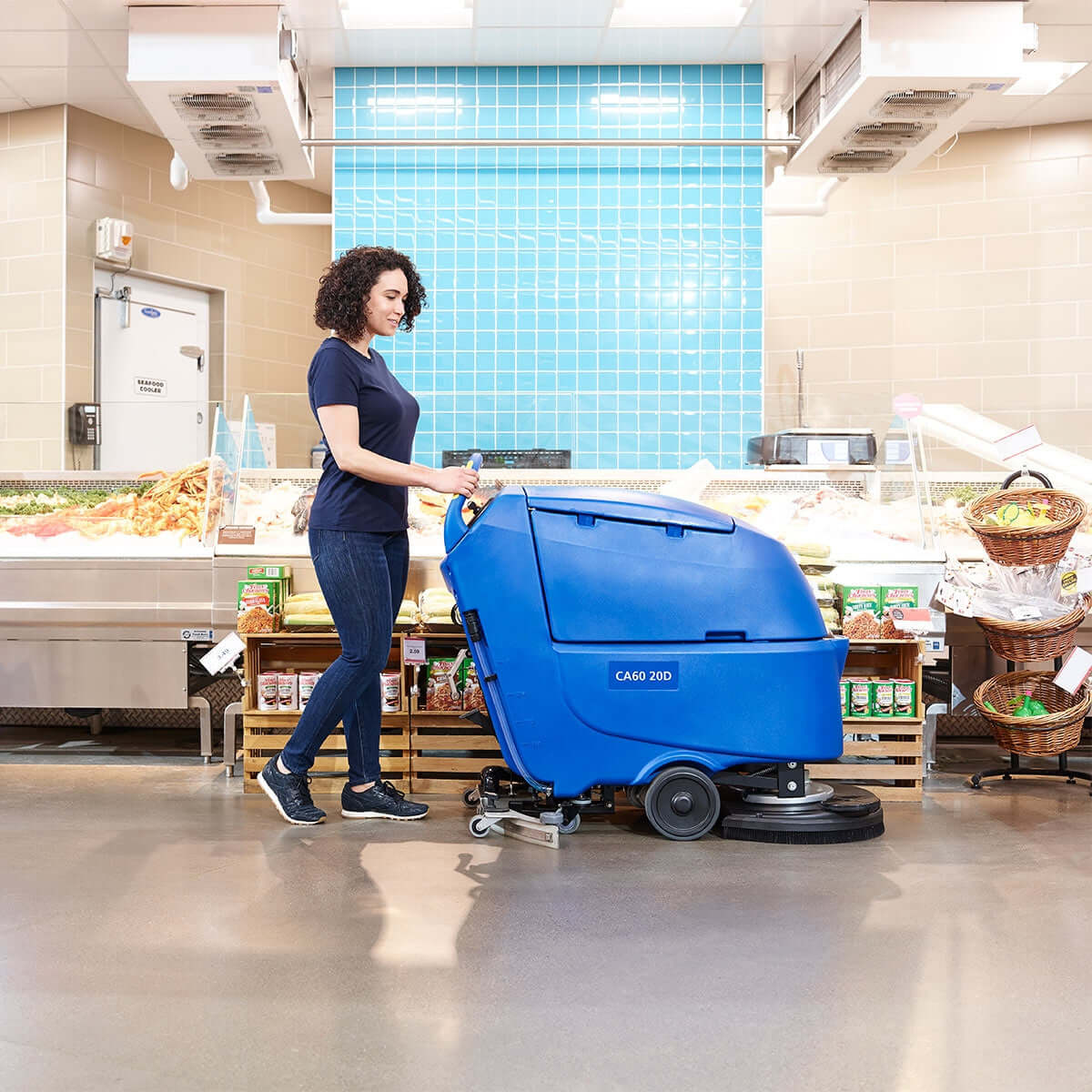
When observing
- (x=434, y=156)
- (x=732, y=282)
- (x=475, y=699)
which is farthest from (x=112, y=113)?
(x=475, y=699)

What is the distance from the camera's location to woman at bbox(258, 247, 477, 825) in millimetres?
3191

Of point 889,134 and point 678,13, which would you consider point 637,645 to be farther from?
point 678,13

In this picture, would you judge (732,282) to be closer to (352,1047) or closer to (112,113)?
(112,113)

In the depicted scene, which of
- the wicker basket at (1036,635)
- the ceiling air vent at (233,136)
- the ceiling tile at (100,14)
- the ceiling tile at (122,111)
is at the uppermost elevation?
the ceiling tile at (122,111)

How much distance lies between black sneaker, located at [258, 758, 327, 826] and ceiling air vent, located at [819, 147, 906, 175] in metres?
4.01

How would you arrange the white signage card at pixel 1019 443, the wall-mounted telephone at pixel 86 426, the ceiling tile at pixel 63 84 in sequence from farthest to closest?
the ceiling tile at pixel 63 84 < the wall-mounted telephone at pixel 86 426 < the white signage card at pixel 1019 443

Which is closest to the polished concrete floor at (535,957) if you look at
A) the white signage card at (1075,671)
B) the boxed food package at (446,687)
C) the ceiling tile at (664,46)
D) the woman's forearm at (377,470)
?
the boxed food package at (446,687)

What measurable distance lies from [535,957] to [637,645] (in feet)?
3.36

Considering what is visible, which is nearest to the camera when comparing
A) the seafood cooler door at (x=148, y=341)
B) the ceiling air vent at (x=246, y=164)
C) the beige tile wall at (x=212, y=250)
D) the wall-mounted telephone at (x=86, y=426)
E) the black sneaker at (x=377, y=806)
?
the black sneaker at (x=377, y=806)

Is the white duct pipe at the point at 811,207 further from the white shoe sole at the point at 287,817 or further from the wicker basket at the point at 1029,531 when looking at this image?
the white shoe sole at the point at 287,817

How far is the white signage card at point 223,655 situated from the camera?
4133mm

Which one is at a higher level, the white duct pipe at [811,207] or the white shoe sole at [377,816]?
the white duct pipe at [811,207]

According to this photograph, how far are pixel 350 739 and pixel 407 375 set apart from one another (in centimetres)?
306

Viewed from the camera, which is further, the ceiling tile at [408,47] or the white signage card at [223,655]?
the ceiling tile at [408,47]
